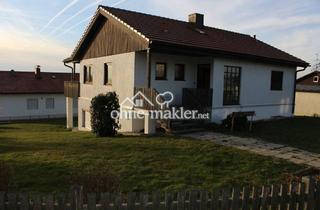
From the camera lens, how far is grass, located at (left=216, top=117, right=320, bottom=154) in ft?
41.3

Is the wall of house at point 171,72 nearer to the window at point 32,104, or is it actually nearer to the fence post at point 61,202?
the fence post at point 61,202

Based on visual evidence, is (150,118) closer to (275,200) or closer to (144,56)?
(144,56)

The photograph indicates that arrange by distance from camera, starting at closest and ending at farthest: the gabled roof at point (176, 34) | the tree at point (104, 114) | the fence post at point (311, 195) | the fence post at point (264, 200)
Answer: the fence post at point (264, 200), the fence post at point (311, 195), the tree at point (104, 114), the gabled roof at point (176, 34)

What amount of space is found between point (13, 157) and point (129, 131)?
6.60m

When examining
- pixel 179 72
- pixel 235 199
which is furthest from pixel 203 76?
pixel 235 199

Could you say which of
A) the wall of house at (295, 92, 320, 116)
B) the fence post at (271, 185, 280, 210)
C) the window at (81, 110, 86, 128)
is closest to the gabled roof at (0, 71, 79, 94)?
the window at (81, 110, 86, 128)

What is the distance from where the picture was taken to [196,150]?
34.6 feet

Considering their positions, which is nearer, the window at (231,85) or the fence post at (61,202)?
the fence post at (61,202)

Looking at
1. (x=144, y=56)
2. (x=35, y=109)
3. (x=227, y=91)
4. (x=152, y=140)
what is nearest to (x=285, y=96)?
(x=227, y=91)

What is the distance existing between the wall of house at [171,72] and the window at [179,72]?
0.56 ft

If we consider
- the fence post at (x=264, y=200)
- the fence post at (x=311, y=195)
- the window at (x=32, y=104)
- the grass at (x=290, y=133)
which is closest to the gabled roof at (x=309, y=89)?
the grass at (x=290, y=133)

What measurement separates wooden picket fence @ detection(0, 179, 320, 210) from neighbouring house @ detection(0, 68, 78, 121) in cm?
3360

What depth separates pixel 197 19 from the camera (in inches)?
789

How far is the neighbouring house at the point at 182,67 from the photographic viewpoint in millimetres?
15320
